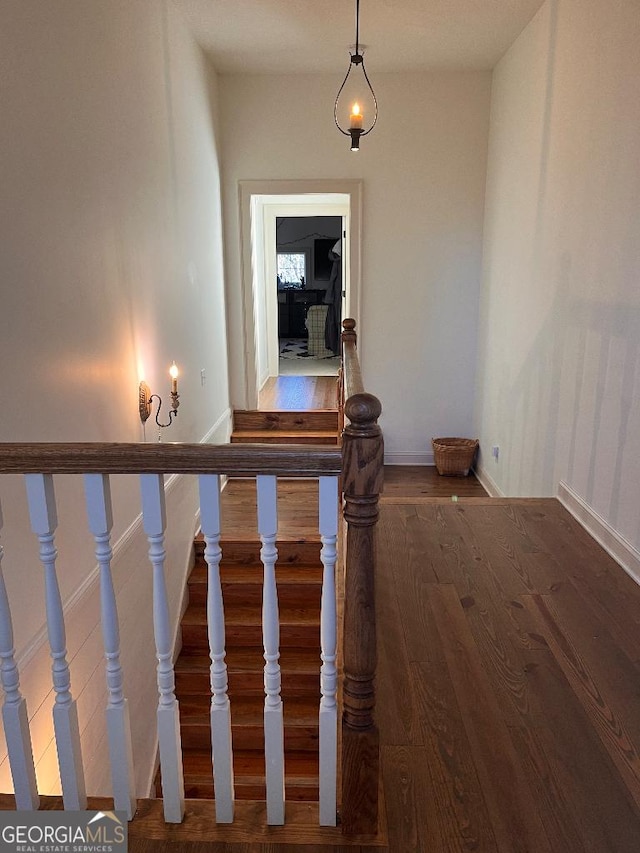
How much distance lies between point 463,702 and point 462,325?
4.22m

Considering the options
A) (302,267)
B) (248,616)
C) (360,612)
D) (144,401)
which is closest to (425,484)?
(248,616)

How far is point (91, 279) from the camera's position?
2717 mm

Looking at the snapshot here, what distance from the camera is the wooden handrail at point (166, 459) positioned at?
1.19 m

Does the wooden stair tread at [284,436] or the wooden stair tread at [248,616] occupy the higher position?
the wooden stair tread at [284,436]

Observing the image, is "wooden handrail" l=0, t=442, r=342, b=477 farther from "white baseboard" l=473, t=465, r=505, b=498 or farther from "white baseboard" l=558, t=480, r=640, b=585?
"white baseboard" l=473, t=465, r=505, b=498

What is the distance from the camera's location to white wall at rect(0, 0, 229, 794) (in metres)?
2.13

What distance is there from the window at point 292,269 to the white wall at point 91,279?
26.4ft

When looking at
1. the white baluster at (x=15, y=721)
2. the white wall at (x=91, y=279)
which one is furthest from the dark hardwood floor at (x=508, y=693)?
the white wall at (x=91, y=279)

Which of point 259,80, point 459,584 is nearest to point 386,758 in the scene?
point 459,584

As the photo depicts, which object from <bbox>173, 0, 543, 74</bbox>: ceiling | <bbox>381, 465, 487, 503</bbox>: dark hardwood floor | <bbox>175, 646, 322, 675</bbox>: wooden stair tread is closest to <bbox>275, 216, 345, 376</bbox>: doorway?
<bbox>381, 465, 487, 503</bbox>: dark hardwood floor

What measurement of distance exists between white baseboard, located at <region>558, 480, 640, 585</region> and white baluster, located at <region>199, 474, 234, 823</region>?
6.21ft

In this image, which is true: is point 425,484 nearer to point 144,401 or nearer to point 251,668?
point 251,668

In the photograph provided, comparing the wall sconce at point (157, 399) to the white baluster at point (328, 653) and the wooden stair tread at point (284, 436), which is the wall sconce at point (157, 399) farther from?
the white baluster at point (328, 653)

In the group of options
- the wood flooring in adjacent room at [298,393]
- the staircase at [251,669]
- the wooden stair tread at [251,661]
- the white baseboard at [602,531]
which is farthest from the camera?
the wood flooring in adjacent room at [298,393]
